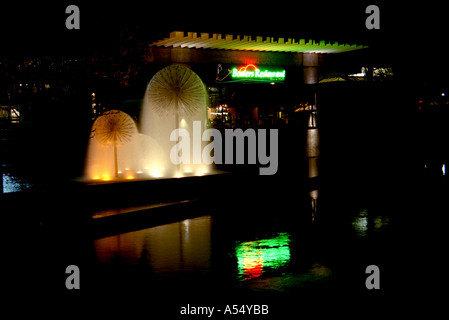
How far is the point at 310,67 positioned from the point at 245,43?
4.76 metres

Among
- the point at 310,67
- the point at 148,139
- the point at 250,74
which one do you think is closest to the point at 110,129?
the point at 148,139

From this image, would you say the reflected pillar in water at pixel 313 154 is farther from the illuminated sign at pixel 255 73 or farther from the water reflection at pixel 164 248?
the illuminated sign at pixel 255 73

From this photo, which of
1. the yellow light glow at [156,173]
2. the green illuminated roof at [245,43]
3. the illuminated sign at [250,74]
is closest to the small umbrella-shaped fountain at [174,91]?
the yellow light glow at [156,173]

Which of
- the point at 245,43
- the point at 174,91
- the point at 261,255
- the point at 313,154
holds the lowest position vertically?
the point at 261,255

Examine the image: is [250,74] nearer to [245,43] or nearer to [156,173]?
[245,43]

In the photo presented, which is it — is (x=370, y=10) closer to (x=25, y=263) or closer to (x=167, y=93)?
(x=167, y=93)

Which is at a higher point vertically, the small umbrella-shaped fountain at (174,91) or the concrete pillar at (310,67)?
the concrete pillar at (310,67)

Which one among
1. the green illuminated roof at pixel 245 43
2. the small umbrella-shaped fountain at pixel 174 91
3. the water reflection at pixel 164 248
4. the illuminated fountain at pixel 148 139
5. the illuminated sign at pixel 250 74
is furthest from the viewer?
the illuminated sign at pixel 250 74

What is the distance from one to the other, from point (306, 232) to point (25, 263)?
4.44 meters

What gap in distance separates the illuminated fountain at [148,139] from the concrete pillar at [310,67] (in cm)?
728

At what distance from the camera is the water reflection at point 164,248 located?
7016 millimetres

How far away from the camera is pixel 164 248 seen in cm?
792

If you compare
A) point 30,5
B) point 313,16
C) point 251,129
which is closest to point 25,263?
point 30,5

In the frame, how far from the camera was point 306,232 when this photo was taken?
29.7 feet
